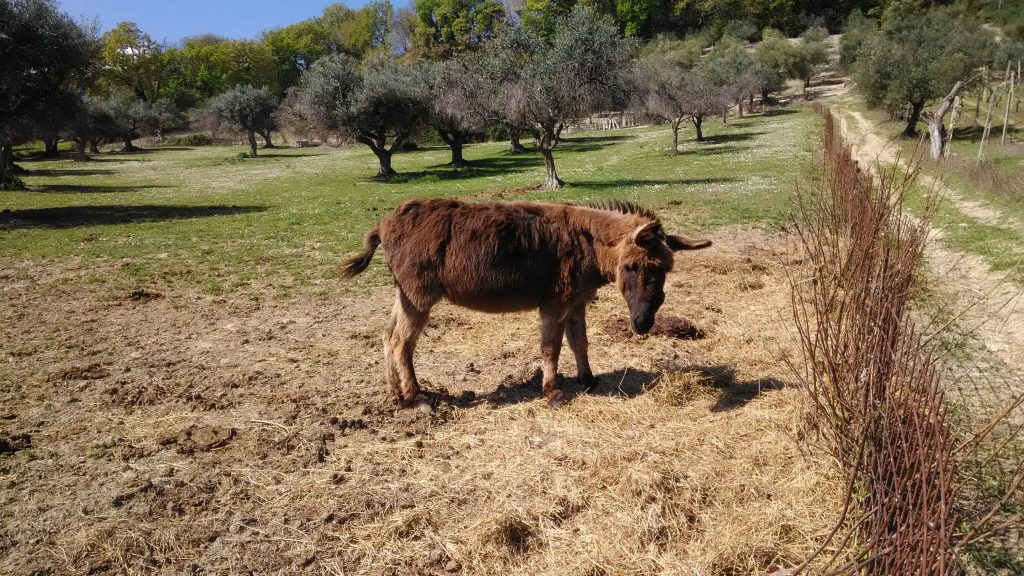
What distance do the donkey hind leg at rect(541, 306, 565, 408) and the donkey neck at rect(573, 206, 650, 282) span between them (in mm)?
712

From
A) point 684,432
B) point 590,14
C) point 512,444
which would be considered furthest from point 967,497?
point 590,14

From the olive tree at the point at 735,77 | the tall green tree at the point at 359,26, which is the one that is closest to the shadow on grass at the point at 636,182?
the olive tree at the point at 735,77

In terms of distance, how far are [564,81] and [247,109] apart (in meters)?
41.5

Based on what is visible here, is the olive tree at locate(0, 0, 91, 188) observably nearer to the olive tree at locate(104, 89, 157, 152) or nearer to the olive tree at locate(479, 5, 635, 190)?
the olive tree at locate(479, 5, 635, 190)

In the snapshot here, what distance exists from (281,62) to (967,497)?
391ft

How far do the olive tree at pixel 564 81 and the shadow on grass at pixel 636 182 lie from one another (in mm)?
1474

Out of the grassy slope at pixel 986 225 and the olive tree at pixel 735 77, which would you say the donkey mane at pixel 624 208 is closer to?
the grassy slope at pixel 986 225

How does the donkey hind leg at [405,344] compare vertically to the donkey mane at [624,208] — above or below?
below

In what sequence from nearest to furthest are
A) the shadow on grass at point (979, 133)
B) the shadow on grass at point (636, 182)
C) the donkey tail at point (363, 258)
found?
the donkey tail at point (363, 258)
the shadow on grass at point (636, 182)
the shadow on grass at point (979, 133)

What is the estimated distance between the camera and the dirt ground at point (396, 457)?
4.14 meters

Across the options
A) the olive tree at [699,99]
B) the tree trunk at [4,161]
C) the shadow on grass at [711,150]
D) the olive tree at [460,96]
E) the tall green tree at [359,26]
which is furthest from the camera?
the tall green tree at [359,26]

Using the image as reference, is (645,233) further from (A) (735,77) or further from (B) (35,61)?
(A) (735,77)

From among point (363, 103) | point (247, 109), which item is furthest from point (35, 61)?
point (247, 109)

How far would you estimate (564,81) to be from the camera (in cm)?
2470
